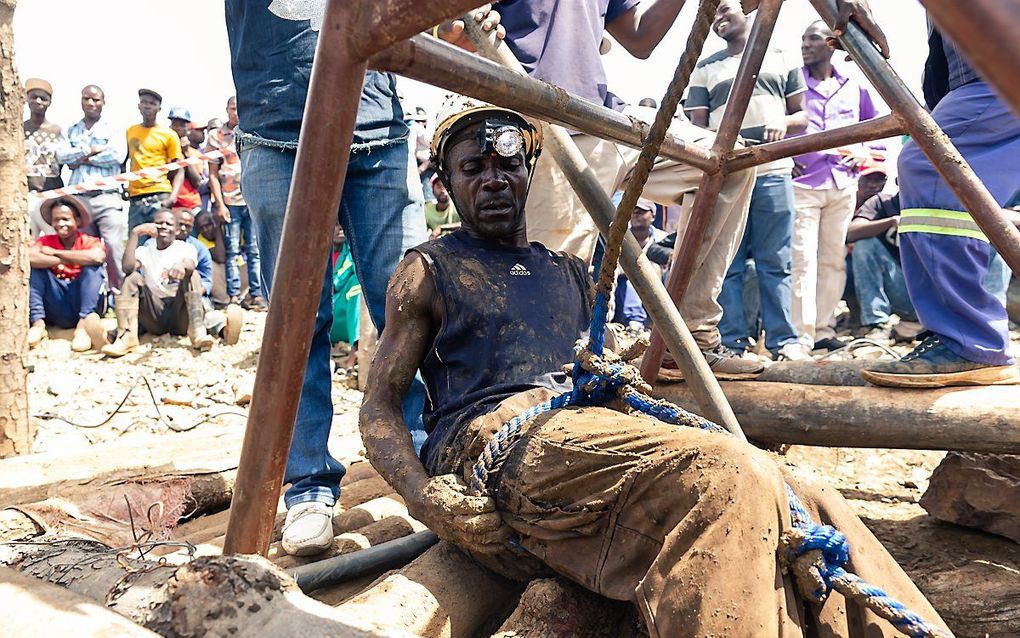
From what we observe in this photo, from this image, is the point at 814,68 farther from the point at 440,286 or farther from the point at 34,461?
the point at 34,461

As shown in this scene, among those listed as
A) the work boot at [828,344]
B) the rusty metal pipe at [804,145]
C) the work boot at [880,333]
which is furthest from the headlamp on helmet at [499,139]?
the work boot at [880,333]

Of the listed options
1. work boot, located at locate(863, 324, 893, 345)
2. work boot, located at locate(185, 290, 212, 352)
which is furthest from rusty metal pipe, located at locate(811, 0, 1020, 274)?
work boot, located at locate(185, 290, 212, 352)

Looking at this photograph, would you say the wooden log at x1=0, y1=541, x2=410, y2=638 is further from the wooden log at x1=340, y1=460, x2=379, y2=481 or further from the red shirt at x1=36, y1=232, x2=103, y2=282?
the red shirt at x1=36, y1=232, x2=103, y2=282

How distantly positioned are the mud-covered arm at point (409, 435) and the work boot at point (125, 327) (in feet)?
21.6

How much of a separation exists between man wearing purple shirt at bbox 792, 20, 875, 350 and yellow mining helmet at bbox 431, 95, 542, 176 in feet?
12.7

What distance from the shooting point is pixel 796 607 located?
4.96ft

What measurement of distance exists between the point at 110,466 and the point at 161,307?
5292mm

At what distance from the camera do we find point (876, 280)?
738cm

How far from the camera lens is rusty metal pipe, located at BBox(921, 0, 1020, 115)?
640 mm

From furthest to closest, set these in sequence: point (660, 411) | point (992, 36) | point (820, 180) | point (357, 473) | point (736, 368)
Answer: point (820, 180) → point (357, 473) → point (736, 368) → point (660, 411) → point (992, 36)

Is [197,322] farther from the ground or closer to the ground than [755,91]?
closer to the ground

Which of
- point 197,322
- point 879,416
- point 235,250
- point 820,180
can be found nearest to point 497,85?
point 879,416

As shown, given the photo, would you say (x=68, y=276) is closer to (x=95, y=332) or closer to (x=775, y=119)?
(x=95, y=332)

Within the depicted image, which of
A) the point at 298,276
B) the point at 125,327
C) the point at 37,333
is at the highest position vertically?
Answer: the point at 298,276
